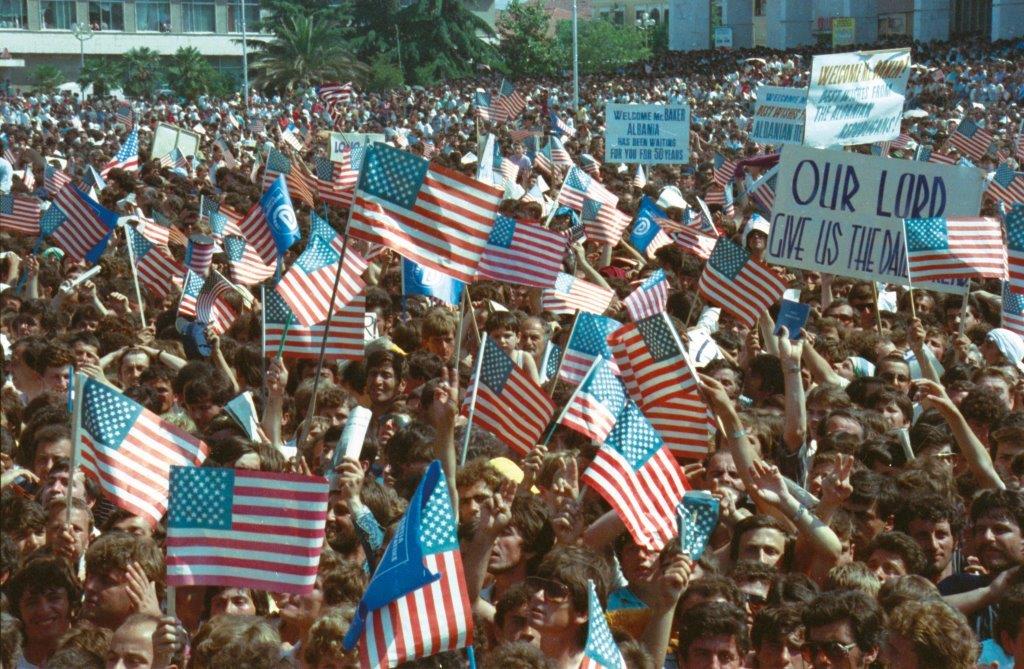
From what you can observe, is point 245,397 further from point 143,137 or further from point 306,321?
point 143,137

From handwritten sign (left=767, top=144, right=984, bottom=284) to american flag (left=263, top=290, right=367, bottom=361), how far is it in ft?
10.7

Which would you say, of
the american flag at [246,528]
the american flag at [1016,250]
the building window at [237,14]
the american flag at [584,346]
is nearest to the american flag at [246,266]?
the american flag at [584,346]

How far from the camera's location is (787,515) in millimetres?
7211

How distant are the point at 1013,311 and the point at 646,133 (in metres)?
10.6

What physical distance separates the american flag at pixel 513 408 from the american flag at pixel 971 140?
15393 millimetres

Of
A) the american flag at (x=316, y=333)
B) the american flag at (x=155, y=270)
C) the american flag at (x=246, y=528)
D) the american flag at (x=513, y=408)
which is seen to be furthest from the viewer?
the american flag at (x=155, y=270)

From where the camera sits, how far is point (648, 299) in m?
11.9

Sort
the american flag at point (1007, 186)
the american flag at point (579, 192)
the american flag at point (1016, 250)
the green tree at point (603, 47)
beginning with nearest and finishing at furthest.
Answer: the american flag at point (1016, 250) < the american flag at point (579, 192) < the american flag at point (1007, 186) < the green tree at point (603, 47)

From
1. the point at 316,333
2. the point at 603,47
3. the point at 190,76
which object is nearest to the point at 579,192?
the point at 316,333

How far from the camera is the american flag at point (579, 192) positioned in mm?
17000

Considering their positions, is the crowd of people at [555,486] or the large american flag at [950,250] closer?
the crowd of people at [555,486]

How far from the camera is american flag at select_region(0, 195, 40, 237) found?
54.7 feet

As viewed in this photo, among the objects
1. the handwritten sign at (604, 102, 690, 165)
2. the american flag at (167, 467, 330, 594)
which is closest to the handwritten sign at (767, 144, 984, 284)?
the american flag at (167, 467, 330, 594)

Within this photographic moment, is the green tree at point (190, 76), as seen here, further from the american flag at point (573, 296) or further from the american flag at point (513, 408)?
the american flag at point (513, 408)
